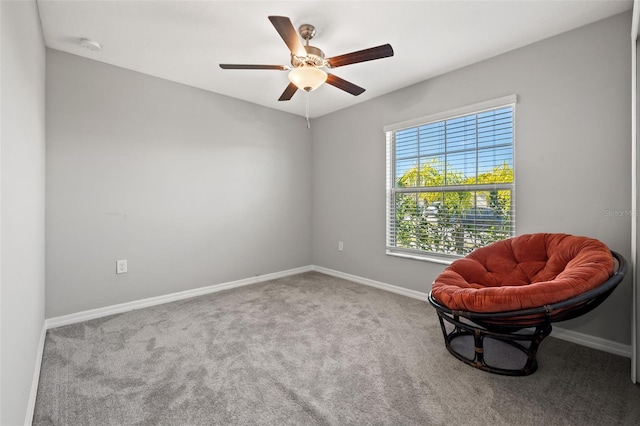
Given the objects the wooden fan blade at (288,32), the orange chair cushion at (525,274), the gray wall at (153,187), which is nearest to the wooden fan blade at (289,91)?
the wooden fan blade at (288,32)

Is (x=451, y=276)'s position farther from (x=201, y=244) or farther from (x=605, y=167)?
(x=201, y=244)

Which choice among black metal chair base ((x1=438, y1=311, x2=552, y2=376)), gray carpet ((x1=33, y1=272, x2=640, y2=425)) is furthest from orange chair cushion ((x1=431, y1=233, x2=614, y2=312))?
gray carpet ((x1=33, y1=272, x2=640, y2=425))

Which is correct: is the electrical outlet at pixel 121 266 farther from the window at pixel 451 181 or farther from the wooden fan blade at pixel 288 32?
the window at pixel 451 181

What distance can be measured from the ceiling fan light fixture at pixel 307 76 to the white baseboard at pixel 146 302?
2516mm

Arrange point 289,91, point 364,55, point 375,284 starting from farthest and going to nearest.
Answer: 1. point 375,284
2. point 289,91
3. point 364,55

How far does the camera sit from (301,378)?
1.80 m

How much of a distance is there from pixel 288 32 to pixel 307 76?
42cm

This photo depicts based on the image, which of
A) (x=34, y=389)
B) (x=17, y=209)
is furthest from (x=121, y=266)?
(x=17, y=209)

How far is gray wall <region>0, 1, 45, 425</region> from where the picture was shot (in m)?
1.08

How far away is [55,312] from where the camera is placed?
255 centimetres

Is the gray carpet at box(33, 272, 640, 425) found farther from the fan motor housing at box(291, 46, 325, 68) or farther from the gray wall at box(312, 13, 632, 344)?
the fan motor housing at box(291, 46, 325, 68)

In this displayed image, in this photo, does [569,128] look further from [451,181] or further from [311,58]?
[311,58]

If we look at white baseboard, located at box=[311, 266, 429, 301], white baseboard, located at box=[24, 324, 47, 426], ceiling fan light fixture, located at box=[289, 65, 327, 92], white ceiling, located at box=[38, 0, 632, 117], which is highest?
white ceiling, located at box=[38, 0, 632, 117]

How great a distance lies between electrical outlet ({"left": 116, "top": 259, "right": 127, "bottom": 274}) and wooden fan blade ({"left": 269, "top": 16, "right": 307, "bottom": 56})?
2.50 m
